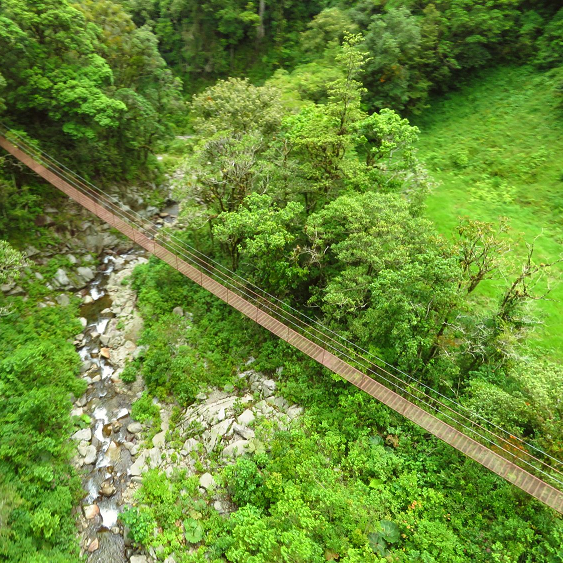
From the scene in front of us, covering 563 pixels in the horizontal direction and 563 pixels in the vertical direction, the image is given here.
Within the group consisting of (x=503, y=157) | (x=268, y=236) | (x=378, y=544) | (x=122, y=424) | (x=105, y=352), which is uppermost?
(x=503, y=157)

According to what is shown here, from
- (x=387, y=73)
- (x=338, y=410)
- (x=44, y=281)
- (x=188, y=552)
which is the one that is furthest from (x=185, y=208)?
(x=387, y=73)

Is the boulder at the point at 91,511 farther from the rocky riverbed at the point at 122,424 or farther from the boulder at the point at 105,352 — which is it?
the boulder at the point at 105,352

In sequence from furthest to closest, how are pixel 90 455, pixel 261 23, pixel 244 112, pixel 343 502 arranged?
pixel 261 23 → pixel 244 112 → pixel 90 455 → pixel 343 502

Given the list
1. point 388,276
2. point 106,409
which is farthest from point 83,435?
point 388,276

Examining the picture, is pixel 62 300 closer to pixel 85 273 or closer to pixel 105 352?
pixel 85 273

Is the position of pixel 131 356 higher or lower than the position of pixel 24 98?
lower

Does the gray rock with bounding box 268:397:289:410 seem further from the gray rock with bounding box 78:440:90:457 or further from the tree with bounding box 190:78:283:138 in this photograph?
the tree with bounding box 190:78:283:138

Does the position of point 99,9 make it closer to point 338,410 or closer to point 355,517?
point 338,410
